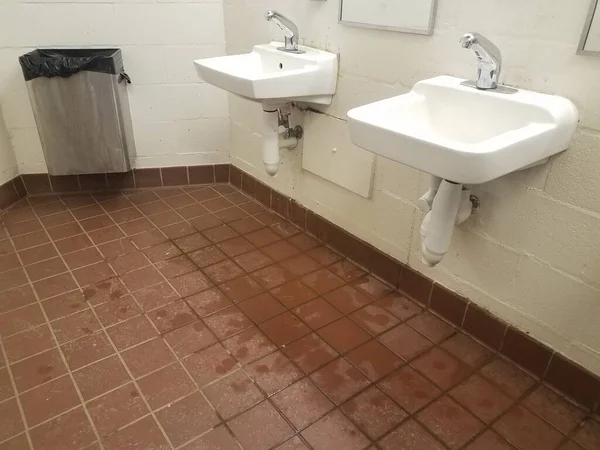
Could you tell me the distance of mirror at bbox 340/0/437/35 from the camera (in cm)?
154

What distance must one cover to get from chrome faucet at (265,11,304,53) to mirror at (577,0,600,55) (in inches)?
44.4

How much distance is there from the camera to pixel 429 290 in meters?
1.84

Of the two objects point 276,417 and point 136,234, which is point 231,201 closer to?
point 136,234

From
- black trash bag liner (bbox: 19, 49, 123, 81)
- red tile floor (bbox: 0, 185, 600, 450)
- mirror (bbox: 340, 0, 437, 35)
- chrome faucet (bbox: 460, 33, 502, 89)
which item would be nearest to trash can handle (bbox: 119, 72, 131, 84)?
black trash bag liner (bbox: 19, 49, 123, 81)

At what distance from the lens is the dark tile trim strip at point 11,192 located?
2502 mm

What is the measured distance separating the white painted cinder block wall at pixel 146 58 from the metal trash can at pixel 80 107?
0.08m

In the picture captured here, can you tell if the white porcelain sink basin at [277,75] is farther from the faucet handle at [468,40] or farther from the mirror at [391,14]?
Answer: the faucet handle at [468,40]

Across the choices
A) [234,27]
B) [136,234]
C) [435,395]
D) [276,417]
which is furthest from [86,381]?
[234,27]

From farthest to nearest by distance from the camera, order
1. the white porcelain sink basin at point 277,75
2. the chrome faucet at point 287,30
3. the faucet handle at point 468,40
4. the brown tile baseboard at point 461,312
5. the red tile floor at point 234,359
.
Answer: the chrome faucet at point 287,30 < the white porcelain sink basin at point 277,75 < the brown tile baseboard at point 461,312 < the red tile floor at point 234,359 < the faucet handle at point 468,40

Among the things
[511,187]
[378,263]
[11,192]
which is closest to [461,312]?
[378,263]

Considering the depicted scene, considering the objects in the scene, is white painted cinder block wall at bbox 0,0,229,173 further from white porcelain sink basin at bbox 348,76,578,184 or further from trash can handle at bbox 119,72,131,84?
white porcelain sink basin at bbox 348,76,578,184

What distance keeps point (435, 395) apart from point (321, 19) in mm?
1508

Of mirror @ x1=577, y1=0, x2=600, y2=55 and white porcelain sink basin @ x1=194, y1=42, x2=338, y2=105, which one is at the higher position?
mirror @ x1=577, y1=0, x2=600, y2=55

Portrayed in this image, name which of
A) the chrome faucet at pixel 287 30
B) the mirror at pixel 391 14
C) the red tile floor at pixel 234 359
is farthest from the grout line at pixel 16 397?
the mirror at pixel 391 14
